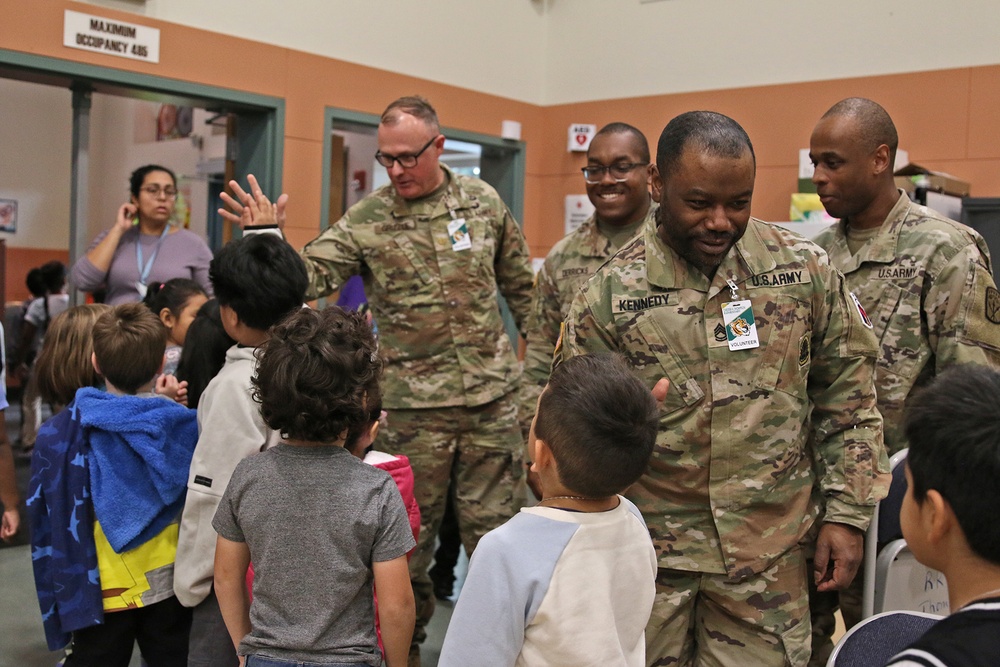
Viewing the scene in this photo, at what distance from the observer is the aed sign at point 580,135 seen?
6.63m

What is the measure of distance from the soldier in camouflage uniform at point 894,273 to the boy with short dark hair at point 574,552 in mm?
1182

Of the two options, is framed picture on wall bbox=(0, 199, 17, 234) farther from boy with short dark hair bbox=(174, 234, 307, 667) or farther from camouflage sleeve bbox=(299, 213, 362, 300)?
Answer: boy with short dark hair bbox=(174, 234, 307, 667)

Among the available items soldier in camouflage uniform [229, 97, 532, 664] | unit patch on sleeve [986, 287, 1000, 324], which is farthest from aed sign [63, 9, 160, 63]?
unit patch on sleeve [986, 287, 1000, 324]

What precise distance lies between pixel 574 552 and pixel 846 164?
169 centimetres

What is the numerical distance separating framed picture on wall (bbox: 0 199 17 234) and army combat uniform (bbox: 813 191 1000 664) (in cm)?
886

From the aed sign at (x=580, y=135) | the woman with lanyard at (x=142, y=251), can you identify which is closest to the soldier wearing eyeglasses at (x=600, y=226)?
the woman with lanyard at (x=142, y=251)

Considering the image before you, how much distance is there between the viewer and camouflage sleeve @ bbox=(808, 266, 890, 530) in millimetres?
1881

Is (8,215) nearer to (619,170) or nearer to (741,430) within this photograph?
(619,170)

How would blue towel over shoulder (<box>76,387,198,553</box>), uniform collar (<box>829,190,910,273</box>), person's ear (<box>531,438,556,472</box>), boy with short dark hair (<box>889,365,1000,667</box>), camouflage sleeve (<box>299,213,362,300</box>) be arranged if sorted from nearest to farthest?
boy with short dark hair (<box>889,365,1000,667</box>)
person's ear (<box>531,438,556,472</box>)
blue towel over shoulder (<box>76,387,198,553</box>)
uniform collar (<box>829,190,910,273</box>)
camouflage sleeve (<box>299,213,362,300</box>)

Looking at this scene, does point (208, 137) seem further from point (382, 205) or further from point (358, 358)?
point (358, 358)

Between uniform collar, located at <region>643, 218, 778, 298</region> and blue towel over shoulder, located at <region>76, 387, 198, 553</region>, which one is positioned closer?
uniform collar, located at <region>643, 218, 778, 298</region>

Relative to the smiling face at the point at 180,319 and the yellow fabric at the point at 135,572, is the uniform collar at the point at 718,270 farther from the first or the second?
the smiling face at the point at 180,319

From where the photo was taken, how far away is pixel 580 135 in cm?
665

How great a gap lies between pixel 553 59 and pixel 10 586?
5.02 meters
